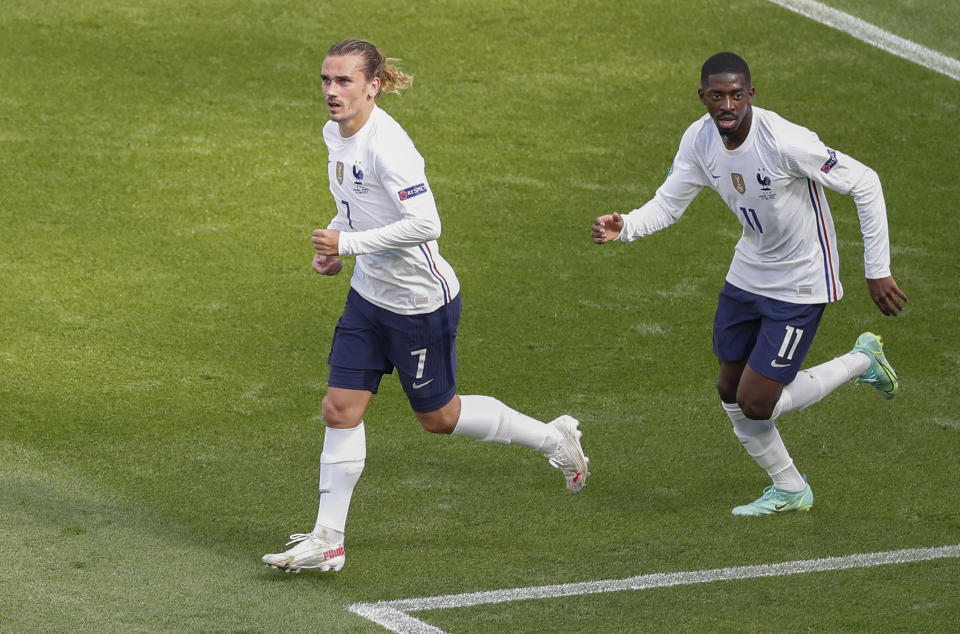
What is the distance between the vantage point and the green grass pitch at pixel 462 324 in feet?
17.4

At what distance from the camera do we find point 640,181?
10.5 m

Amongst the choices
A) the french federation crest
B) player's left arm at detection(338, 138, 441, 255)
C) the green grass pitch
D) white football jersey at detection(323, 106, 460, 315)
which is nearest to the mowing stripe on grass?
the green grass pitch

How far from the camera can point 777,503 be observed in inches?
235

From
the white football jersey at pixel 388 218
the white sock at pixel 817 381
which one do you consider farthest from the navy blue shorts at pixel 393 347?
the white sock at pixel 817 381

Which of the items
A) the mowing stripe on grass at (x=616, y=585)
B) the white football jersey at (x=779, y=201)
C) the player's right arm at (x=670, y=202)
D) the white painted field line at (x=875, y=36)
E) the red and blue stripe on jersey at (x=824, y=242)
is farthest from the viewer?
the white painted field line at (x=875, y=36)

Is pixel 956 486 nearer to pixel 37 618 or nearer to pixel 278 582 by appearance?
pixel 278 582

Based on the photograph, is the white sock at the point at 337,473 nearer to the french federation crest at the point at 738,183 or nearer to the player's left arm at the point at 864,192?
the french federation crest at the point at 738,183

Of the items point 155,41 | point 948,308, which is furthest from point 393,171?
point 155,41

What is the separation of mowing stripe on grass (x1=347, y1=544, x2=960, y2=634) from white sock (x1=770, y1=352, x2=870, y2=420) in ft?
2.35

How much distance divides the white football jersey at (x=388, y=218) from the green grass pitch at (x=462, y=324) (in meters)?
1.12

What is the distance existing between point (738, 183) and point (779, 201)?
0.59 ft

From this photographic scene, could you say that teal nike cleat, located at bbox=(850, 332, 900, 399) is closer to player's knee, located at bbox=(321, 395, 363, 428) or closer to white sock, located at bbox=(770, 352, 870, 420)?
white sock, located at bbox=(770, 352, 870, 420)

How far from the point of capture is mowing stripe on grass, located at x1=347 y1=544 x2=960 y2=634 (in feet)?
16.1

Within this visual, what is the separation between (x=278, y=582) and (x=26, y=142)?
6.48 meters
